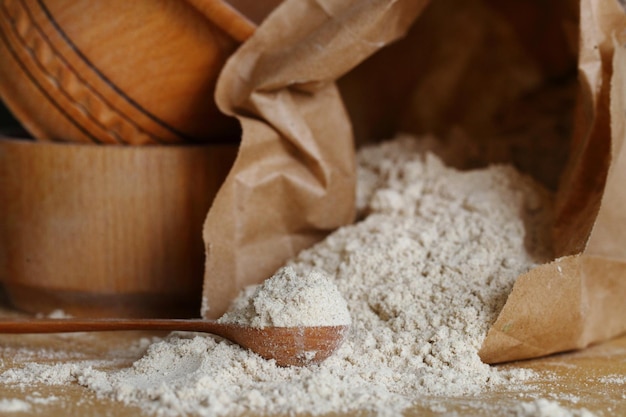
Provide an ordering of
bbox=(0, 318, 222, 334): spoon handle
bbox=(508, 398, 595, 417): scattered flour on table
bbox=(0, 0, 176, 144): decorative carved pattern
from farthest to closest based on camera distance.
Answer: bbox=(0, 0, 176, 144): decorative carved pattern, bbox=(0, 318, 222, 334): spoon handle, bbox=(508, 398, 595, 417): scattered flour on table

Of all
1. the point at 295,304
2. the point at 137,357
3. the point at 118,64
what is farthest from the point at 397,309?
the point at 118,64

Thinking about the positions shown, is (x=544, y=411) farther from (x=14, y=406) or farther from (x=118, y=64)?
(x=118, y=64)

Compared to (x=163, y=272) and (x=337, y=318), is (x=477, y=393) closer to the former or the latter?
(x=337, y=318)

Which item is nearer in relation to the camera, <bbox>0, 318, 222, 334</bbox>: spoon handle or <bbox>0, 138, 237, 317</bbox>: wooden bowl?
<bbox>0, 318, 222, 334</bbox>: spoon handle

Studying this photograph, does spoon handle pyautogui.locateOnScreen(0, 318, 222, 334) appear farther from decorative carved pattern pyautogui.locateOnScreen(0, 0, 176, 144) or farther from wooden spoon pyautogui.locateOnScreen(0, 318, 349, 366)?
decorative carved pattern pyautogui.locateOnScreen(0, 0, 176, 144)

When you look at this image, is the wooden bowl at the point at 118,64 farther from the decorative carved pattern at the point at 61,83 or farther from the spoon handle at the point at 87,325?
the spoon handle at the point at 87,325

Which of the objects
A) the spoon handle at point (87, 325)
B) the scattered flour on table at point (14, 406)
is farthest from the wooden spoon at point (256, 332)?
the scattered flour on table at point (14, 406)

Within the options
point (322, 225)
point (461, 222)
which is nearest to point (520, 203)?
point (461, 222)

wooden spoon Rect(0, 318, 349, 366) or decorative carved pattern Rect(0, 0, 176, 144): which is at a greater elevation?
decorative carved pattern Rect(0, 0, 176, 144)

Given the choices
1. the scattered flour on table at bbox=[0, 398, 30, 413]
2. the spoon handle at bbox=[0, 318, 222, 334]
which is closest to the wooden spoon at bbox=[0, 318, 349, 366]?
the spoon handle at bbox=[0, 318, 222, 334]
